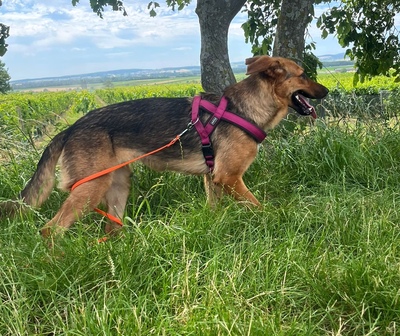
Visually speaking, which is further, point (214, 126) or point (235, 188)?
point (214, 126)

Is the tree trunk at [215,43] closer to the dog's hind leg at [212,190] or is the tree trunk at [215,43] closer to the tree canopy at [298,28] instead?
the tree canopy at [298,28]

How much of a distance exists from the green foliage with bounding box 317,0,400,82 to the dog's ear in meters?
3.77

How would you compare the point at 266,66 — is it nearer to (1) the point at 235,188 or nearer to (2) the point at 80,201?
(1) the point at 235,188

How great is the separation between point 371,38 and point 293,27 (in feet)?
6.67

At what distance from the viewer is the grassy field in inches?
89.1

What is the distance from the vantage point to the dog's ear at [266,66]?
3.87 meters

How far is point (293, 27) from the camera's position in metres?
6.38

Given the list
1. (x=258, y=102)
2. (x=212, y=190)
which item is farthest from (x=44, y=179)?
(x=258, y=102)

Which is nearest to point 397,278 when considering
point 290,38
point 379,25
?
point 290,38

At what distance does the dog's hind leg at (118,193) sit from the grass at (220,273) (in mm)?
219

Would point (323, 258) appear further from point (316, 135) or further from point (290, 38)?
point (290, 38)

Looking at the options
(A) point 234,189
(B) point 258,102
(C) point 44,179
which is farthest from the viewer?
(B) point 258,102

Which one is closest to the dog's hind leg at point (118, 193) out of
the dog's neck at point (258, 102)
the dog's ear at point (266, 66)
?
the dog's neck at point (258, 102)

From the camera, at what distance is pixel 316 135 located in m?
5.24
